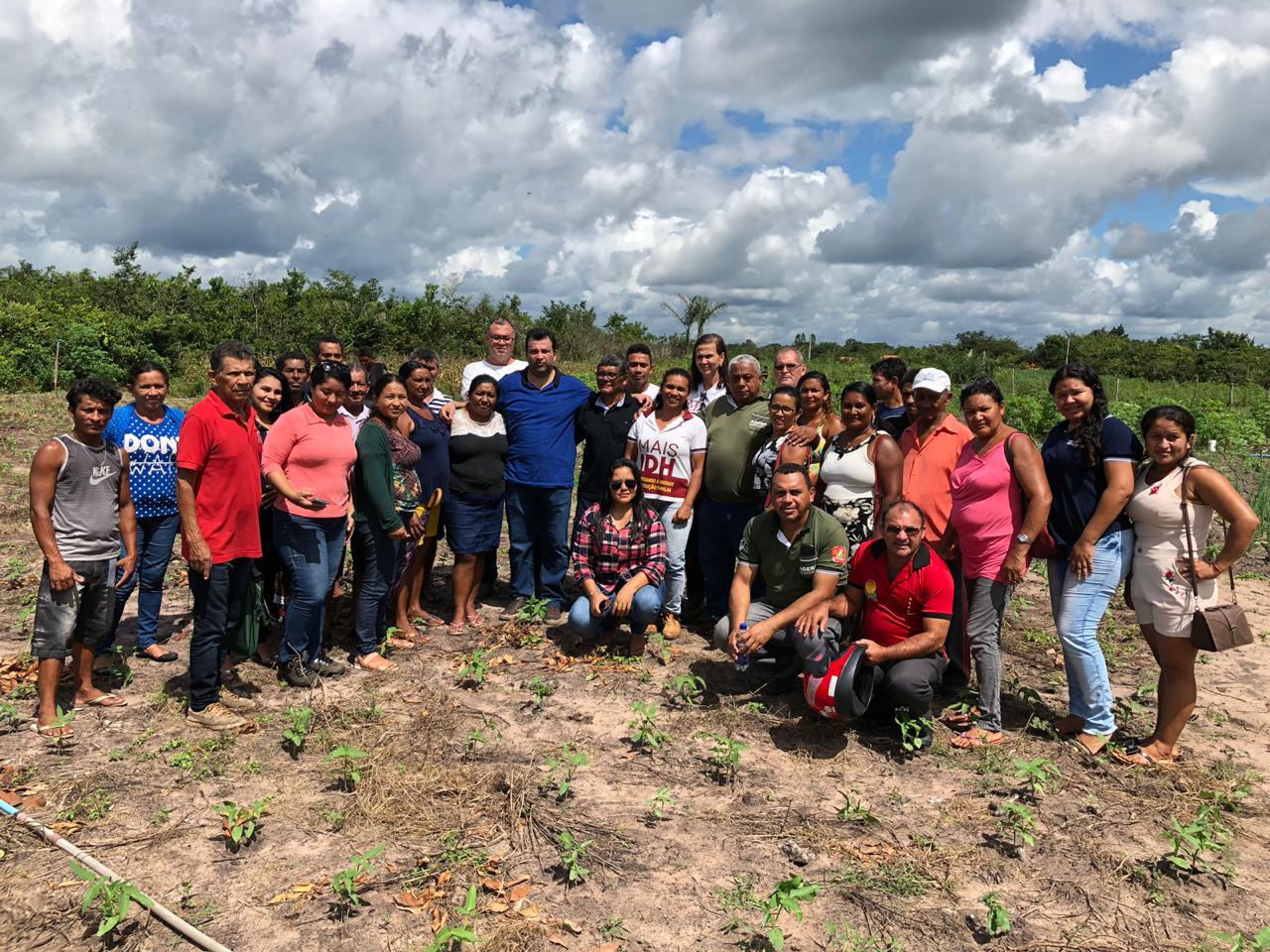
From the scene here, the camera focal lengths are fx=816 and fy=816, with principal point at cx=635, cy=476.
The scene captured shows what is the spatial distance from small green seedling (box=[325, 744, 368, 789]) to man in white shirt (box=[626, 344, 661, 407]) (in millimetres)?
2939

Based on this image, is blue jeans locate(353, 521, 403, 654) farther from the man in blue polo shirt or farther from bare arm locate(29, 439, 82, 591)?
bare arm locate(29, 439, 82, 591)

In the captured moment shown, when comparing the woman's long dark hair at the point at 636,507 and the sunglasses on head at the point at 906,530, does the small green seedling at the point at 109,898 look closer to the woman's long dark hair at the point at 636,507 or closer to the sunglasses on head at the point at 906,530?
the woman's long dark hair at the point at 636,507

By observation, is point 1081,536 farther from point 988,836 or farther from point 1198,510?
point 988,836

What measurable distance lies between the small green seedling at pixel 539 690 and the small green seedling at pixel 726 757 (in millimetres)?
1037

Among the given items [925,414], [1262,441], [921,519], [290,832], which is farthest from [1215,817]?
[1262,441]

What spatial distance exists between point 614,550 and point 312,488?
184cm

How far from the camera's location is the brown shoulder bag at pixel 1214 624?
11.7 feet

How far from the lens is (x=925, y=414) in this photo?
14.1 feet

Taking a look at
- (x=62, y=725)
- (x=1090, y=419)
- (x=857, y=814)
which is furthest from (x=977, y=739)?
(x=62, y=725)

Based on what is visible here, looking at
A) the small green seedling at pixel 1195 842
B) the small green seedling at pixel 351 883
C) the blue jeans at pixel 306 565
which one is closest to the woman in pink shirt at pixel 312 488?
the blue jeans at pixel 306 565

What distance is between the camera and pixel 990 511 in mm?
4020

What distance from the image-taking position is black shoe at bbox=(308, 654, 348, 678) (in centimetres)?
475

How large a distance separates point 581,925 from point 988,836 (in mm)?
1722

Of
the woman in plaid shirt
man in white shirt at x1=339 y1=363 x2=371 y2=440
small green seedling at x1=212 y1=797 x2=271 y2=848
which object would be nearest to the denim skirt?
the woman in plaid shirt
